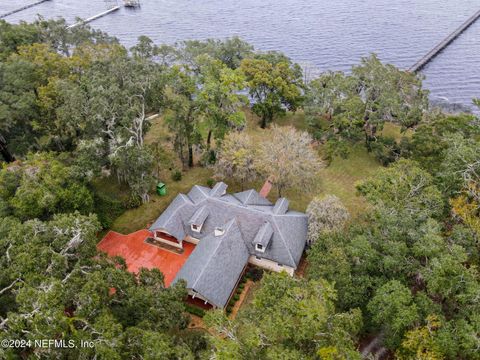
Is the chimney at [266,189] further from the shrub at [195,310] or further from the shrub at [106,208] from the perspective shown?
the shrub at [195,310]

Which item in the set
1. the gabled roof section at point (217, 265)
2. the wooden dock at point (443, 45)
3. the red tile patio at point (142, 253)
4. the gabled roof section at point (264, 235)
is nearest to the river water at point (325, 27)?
the wooden dock at point (443, 45)

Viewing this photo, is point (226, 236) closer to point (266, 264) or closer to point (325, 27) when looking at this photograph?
point (266, 264)

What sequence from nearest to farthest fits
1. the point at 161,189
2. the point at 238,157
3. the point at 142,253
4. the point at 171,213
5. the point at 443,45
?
the point at 142,253, the point at 171,213, the point at 238,157, the point at 161,189, the point at 443,45

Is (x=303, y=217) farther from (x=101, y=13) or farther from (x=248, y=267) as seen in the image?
(x=101, y=13)

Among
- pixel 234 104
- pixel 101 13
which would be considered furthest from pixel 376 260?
pixel 101 13

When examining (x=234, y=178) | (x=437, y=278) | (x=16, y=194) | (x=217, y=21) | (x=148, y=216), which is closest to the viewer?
(x=437, y=278)

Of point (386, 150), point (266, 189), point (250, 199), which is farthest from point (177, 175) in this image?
point (386, 150)
